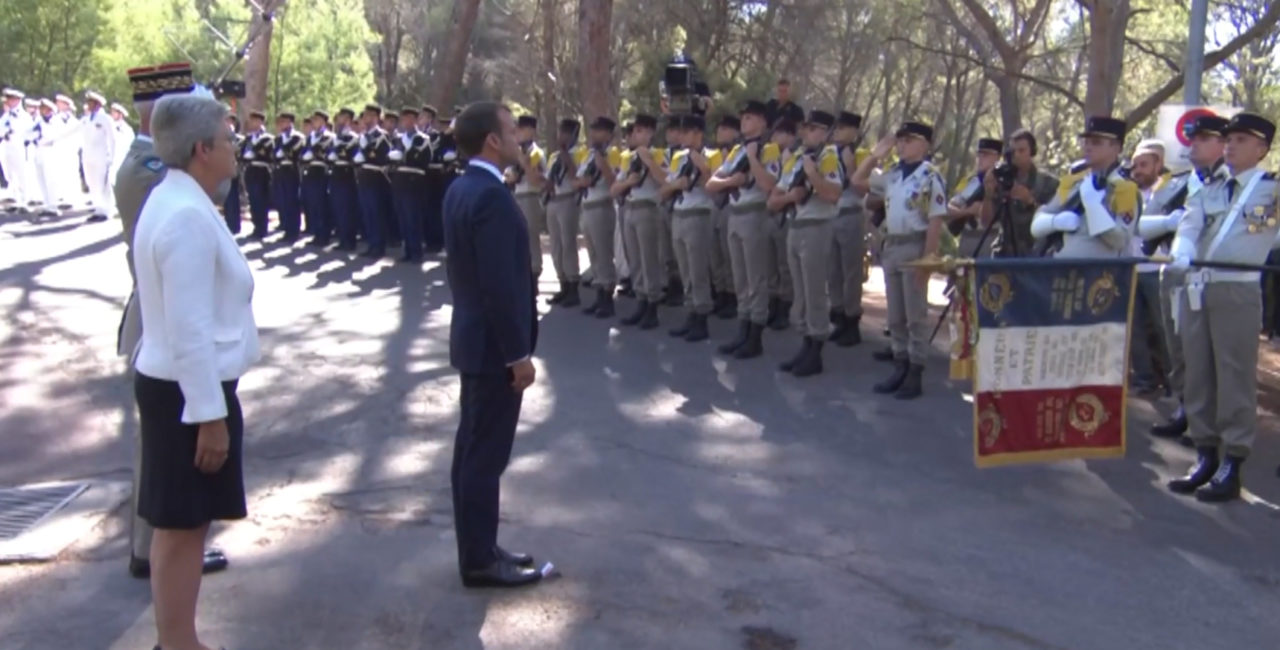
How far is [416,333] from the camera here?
Result: 1057 centimetres

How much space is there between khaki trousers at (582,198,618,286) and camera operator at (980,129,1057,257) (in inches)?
Result: 142

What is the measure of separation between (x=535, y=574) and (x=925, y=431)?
3.47m

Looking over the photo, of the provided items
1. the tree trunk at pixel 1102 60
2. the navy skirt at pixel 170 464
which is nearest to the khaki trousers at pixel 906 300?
the navy skirt at pixel 170 464

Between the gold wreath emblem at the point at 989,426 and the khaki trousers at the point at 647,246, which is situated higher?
the khaki trousers at the point at 647,246

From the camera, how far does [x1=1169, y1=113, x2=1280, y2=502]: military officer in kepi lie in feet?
20.8

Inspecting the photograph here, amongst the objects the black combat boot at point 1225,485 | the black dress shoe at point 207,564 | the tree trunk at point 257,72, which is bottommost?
the black combat boot at point 1225,485

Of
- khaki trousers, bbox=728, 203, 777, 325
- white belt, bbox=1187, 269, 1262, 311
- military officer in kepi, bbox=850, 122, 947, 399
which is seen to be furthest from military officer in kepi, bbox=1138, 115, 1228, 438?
khaki trousers, bbox=728, 203, 777, 325

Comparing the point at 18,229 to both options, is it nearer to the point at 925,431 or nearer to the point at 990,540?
the point at 925,431

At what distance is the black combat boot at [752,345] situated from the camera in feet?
32.3

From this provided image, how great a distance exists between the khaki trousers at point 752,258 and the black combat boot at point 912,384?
1617mm

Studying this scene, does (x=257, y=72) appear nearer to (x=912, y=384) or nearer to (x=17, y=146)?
(x=17, y=146)

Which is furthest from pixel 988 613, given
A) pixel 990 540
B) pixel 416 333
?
pixel 416 333

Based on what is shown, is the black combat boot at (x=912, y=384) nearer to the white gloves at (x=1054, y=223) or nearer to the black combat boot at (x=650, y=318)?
the white gloves at (x=1054, y=223)

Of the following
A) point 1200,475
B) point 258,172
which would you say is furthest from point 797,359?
point 258,172
